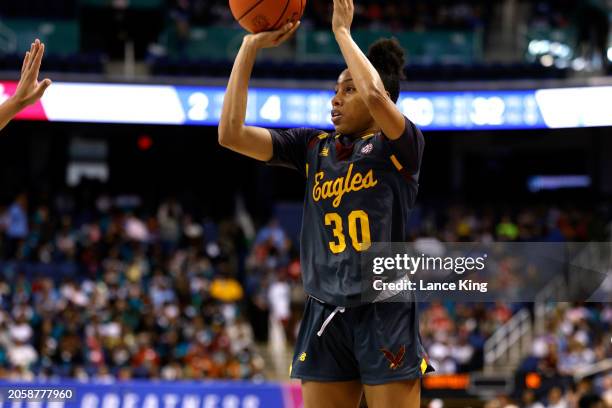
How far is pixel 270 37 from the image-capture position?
3473mm

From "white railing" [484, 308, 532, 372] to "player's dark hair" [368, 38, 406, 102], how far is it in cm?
1106

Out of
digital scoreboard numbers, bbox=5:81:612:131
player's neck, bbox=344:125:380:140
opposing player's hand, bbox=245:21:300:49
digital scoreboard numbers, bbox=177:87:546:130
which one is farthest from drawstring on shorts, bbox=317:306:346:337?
digital scoreboard numbers, bbox=177:87:546:130

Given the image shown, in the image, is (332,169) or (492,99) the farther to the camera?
(492,99)

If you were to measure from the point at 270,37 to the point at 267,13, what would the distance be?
0.35ft

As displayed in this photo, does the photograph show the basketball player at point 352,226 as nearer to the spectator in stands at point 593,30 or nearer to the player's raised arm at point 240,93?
the player's raised arm at point 240,93

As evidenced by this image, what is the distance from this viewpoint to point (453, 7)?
19266 mm

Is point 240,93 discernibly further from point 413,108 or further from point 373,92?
point 413,108

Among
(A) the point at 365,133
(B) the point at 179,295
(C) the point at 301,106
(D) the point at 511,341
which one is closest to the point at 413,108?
(C) the point at 301,106

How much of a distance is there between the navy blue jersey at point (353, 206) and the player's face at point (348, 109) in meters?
0.06

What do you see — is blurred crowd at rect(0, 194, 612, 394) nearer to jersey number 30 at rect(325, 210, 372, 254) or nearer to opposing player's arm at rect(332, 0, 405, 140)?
jersey number 30 at rect(325, 210, 372, 254)

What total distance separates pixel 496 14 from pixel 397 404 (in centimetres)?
1686

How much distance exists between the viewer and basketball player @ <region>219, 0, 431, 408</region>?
3.31 m

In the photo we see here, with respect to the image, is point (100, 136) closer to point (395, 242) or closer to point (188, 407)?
point (188, 407)

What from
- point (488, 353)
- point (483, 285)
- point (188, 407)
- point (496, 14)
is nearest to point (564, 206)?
point (496, 14)
